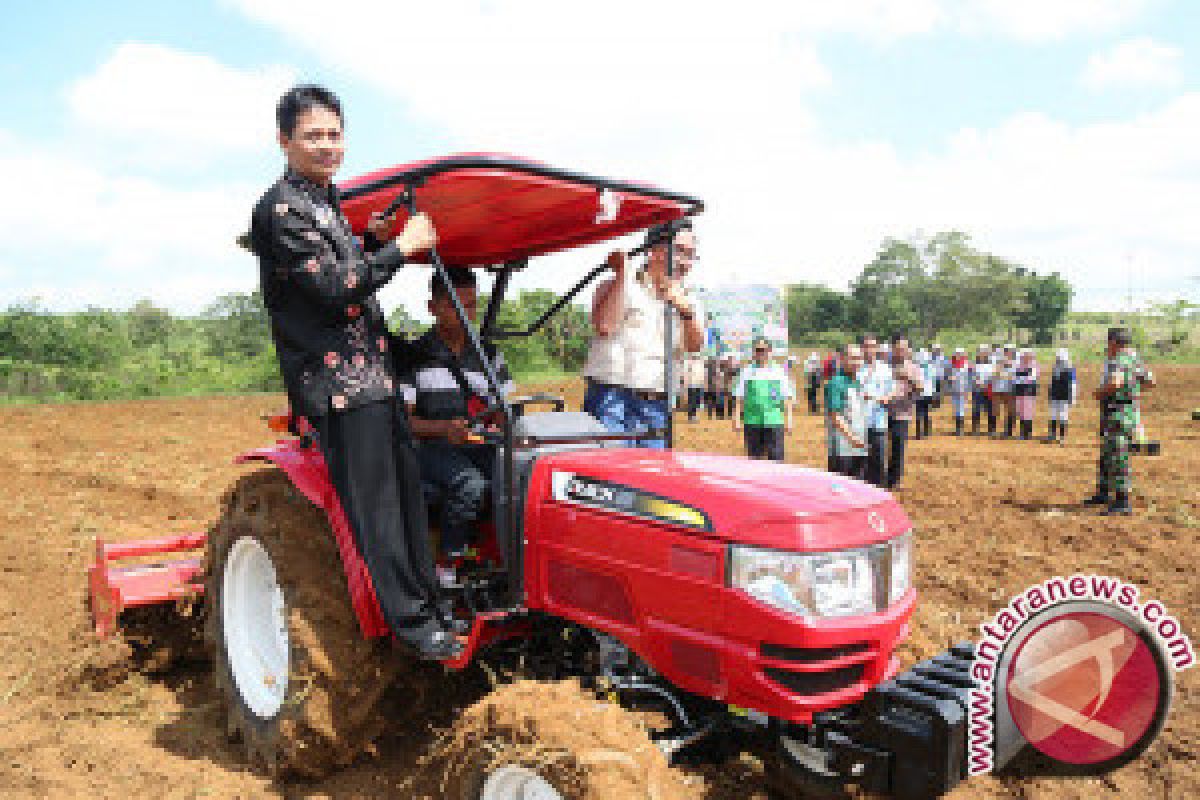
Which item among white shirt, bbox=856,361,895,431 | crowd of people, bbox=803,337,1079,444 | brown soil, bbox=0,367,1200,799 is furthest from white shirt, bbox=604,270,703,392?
crowd of people, bbox=803,337,1079,444

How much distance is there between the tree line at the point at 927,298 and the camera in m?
66.4

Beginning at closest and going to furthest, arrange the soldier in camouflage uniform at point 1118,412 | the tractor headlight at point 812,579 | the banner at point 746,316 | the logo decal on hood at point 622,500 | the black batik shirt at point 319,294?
the tractor headlight at point 812,579
the logo decal on hood at point 622,500
the black batik shirt at point 319,294
the soldier in camouflage uniform at point 1118,412
the banner at point 746,316

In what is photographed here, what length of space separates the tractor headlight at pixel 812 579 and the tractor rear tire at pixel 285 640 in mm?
1649

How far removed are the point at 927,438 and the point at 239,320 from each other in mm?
45060

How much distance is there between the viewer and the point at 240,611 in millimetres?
3924

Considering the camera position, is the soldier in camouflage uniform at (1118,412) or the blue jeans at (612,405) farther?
the soldier in camouflage uniform at (1118,412)

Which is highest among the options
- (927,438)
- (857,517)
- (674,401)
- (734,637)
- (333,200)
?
(333,200)

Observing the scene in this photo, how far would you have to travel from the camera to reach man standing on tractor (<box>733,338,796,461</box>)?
8.39m

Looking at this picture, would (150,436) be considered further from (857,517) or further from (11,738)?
(857,517)

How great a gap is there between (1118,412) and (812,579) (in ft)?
25.7

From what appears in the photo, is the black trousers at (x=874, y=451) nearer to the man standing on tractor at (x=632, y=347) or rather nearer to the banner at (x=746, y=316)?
the man standing on tractor at (x=632, y=347)

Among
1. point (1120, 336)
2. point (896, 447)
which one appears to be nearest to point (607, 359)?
point (1120, 336)

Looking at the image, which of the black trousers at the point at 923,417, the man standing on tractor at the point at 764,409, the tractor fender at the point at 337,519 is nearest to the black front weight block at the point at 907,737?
the tractor fender at the point at 337,519

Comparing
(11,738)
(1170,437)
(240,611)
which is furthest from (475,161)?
(1170,437)
